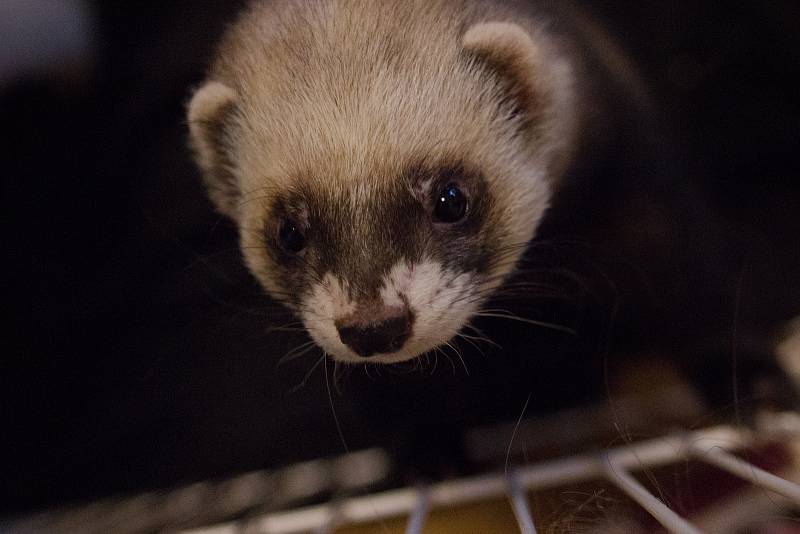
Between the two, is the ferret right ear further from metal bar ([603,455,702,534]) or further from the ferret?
metal bar ([603,455,702,534])

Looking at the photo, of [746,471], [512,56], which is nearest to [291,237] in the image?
[512,56]

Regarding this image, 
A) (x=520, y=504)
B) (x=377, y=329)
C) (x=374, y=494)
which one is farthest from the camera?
(x=374, y=494)

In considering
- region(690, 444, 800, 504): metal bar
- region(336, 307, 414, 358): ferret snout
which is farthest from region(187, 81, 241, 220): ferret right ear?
region(690, 444, 800, 504): metal bar

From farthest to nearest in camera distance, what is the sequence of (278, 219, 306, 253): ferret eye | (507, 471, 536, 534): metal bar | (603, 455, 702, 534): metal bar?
(278, 219, 306, 253): ferret eye → (507, 471, 536, 534): metal bar → (603, 455, 702, 534): metal bar

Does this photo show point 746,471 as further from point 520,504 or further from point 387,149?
point 387,149

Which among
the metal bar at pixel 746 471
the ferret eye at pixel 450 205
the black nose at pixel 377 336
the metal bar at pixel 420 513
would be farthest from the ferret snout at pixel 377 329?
the metal bar at pixel 746 471

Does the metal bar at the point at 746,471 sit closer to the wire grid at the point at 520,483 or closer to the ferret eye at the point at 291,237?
the wire grid at the point at 520,483

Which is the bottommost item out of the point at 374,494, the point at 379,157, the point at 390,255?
the point at 374,494
